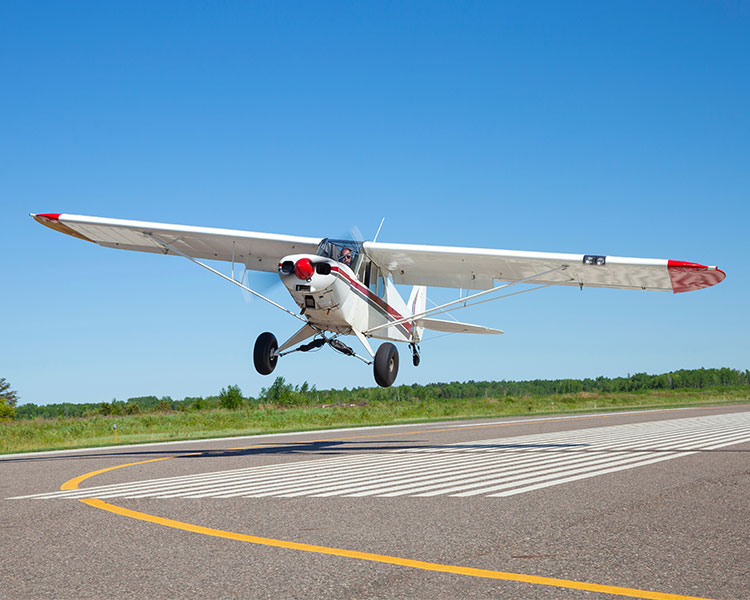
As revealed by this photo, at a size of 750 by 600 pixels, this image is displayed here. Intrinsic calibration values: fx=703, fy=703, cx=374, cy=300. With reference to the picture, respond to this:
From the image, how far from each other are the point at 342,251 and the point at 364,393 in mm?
91509

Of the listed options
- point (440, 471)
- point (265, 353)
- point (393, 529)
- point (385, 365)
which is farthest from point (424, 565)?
point (265, 353)

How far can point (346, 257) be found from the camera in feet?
55.1

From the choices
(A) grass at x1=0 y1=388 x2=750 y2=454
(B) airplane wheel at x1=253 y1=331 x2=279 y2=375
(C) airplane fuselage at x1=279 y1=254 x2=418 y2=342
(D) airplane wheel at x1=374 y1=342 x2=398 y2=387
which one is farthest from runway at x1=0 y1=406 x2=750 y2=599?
(A) grass at x1=0 y1=388 x2=750 y2=454

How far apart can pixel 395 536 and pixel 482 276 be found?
13827 mm

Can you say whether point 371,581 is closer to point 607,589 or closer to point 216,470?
point 607,589

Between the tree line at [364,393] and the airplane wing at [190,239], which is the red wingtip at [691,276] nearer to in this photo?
the airplane wing at [190,239]

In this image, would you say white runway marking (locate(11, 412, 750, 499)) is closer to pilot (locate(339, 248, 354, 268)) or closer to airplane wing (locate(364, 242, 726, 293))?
airplane wing (locate(364, 242, 726, 293))

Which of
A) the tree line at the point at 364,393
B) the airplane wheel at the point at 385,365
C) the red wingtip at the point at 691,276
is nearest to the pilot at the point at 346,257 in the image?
the airplane wheel at the point at 385,365

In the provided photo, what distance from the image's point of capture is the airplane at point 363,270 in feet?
51.9

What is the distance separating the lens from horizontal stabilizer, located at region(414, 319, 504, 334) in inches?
889

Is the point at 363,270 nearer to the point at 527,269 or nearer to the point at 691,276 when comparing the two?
the point at 527,269

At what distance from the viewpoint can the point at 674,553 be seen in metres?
5.52

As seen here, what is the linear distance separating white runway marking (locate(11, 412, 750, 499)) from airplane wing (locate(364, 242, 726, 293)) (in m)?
3.90

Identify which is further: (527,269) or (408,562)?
(527,269)
